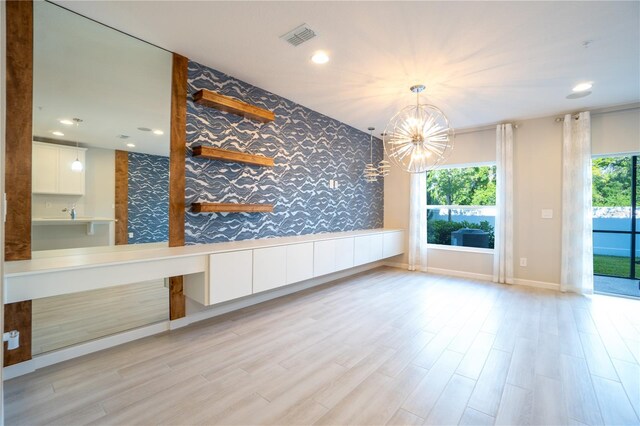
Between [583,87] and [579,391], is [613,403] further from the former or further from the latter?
[583,87]

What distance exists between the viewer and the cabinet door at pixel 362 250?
15.1ft

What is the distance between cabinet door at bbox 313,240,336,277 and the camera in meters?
3.78

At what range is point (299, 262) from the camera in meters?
3.54

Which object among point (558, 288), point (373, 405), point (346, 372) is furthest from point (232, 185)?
point (558, 288)

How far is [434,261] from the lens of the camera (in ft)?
18.6

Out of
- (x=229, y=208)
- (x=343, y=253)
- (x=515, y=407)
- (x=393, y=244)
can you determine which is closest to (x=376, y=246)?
(x=393, y=244)

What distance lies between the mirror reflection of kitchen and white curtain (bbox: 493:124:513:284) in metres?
5.12

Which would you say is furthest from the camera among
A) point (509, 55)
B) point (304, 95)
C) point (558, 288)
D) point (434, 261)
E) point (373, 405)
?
point (434, 261)

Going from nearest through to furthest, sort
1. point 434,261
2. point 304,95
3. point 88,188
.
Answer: point 88,188 < point 304,95 < point 434,261

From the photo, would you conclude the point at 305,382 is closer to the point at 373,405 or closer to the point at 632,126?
the point at 373,405

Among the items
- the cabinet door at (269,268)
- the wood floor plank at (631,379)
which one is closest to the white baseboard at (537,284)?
the wood floor plank at (631,379)

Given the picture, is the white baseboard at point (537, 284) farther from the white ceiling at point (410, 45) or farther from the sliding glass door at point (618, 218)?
the white ceiling at point (410, 45)

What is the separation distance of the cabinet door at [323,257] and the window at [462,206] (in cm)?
277

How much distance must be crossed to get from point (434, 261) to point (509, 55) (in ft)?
12.7
